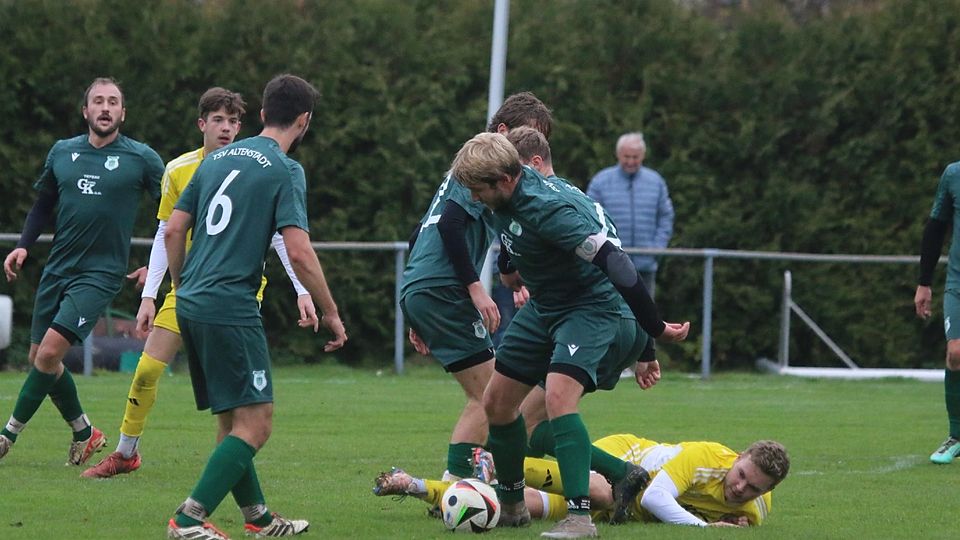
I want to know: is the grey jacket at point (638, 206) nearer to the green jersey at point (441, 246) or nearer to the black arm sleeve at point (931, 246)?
the black arm sleeve at point (931, 246)

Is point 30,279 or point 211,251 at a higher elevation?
point 211,251

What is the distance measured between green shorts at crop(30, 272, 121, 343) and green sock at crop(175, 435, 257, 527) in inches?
119

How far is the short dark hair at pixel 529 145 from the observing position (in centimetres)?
709

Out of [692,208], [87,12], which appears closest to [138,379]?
[87,12]

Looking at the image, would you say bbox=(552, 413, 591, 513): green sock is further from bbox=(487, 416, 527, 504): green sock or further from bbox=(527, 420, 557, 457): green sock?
bbox=(527, 420, 557, 457): green sock

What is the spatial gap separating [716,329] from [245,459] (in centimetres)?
1119

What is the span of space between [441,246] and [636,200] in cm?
790

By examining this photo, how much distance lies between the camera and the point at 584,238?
6.28m

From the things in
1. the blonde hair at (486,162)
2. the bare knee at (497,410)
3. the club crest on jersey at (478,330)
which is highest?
the blonde hair at (486,162)

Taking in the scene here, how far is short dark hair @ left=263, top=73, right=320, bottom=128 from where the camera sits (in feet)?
20.7

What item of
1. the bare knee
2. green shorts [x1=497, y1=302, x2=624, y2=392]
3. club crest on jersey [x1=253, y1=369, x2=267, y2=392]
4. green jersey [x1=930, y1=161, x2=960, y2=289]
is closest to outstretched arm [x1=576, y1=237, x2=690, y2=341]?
green shorts [x1=497, y1=302, x2=624, y2=392]

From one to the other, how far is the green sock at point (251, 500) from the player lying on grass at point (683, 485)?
608mm

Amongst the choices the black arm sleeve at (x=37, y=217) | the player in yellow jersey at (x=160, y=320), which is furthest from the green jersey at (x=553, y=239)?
the black arm sleeve at (x=37, y=217)

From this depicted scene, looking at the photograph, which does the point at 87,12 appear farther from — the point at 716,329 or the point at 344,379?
the point at 716,329
